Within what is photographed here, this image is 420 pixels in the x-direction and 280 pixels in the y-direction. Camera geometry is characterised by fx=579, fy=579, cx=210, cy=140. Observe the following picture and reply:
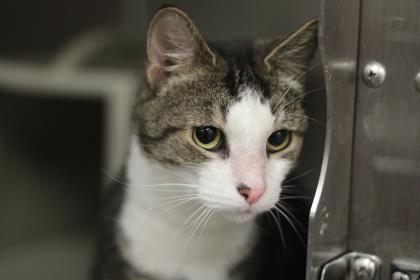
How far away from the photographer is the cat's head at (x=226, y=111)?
0.90 meters

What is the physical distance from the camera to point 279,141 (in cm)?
98

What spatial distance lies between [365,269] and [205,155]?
11.7 inches

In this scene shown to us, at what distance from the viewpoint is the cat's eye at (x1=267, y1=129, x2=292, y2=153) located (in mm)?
963

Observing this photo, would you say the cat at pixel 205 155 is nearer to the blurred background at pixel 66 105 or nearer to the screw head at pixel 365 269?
the screw head at pixel 365 269

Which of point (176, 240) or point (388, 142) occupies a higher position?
point (388, 142)

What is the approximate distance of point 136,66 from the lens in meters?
1.70

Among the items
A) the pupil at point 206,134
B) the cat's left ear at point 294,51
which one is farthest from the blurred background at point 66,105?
the pupil at point 206,134

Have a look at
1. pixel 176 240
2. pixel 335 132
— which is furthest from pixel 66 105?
pixel 335 132

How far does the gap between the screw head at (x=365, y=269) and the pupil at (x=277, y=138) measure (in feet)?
0.81

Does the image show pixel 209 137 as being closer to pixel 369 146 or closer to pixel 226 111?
pixel 226 111

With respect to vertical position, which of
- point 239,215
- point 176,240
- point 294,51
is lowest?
point 176,240

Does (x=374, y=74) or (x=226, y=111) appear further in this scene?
(x=226, y=111)

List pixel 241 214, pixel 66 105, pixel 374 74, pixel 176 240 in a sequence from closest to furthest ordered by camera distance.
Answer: pixel 374 74 < pixel 241 214 < pixel 176 240 < pixel 66 105

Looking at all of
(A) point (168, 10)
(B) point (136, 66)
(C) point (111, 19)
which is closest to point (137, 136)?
(A) point (168, 10)
